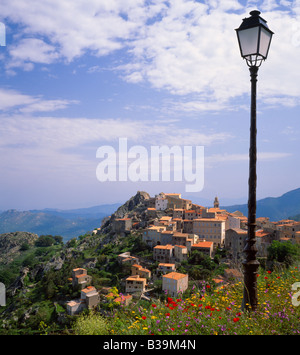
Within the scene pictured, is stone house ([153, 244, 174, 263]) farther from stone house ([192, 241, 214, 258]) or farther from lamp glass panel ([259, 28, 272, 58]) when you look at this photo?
lamp glass panel ([259, 28, 272, 58])

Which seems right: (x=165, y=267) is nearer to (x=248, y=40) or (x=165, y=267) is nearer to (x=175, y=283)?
(x=175, y=283)

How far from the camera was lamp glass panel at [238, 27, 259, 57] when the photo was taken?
5.31 meters

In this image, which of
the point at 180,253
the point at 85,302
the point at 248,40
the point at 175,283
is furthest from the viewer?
the point at 180,253

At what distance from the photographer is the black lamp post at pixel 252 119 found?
5.29 m

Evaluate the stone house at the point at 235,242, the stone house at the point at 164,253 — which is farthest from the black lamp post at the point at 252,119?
the stone house at the point at 164,253

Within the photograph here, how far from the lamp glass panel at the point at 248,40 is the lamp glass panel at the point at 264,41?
0.12 m

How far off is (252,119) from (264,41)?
4.78 feet

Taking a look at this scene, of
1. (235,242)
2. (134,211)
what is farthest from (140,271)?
(134,211)

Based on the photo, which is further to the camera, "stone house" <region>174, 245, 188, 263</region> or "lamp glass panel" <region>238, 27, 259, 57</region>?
"stone house" <region>174, 245, 188, 263</region>

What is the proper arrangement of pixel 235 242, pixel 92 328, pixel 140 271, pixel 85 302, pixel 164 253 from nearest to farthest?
1. pixel 92 328
2. pixel 85 302
3. pixel 140 271
4. pixel 235 242
5. pixel 164 253

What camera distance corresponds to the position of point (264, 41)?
5406 millimetres

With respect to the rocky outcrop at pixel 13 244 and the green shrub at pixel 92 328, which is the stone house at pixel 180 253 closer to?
the green shrub at pixel 92 328

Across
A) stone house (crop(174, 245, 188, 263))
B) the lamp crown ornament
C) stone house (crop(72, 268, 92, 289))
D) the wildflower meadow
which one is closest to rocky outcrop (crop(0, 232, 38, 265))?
stone house (crop(72, 268, 92, 289))

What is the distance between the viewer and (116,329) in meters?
5.11
